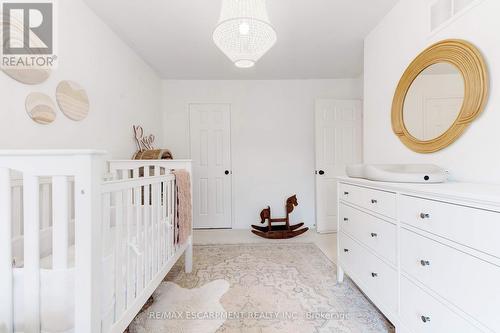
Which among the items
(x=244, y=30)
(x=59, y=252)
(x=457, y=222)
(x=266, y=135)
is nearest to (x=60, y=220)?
(x=59, y=252)

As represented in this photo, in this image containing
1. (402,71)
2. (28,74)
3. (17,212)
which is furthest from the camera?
(402,71)

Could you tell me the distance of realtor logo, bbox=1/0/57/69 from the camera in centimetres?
136

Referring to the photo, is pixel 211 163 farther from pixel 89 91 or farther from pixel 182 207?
pixel 89 91

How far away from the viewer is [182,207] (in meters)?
1.91

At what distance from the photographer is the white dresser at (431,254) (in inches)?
31.0

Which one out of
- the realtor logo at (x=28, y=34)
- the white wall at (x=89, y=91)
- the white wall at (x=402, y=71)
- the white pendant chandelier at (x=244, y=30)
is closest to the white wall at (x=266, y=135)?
the white wall at (x=89, y=91)

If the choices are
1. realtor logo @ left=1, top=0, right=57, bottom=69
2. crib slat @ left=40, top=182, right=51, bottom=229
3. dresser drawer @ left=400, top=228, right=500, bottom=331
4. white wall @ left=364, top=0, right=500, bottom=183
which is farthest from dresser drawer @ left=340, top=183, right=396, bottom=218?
realtor logo @ left=1, top=0, right=57, bottom=69

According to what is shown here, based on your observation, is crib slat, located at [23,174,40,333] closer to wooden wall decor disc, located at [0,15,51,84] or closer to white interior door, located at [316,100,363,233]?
wooden wall decor disc, located at [0,15,51,84]

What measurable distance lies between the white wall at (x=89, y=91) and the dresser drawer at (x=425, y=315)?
2.23 metres

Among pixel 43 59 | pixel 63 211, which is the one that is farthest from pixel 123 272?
pixel 43 59

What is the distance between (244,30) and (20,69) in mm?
1335

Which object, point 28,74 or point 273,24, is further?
point 273,24

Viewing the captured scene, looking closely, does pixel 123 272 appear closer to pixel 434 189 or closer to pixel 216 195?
pixel 434 189

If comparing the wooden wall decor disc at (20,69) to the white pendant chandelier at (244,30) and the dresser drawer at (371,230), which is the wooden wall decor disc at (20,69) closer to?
the white pendant chandelier at (244,30)
